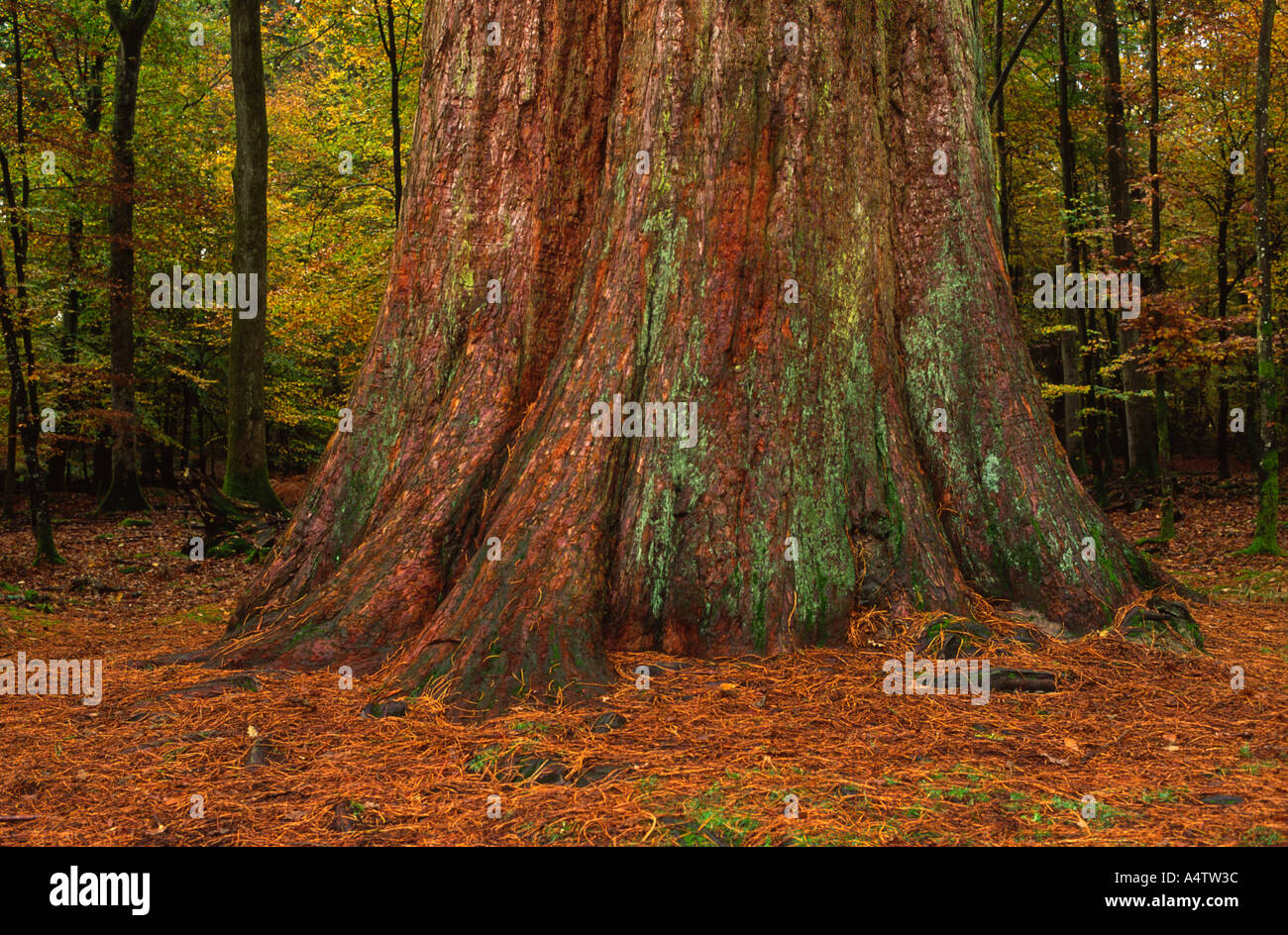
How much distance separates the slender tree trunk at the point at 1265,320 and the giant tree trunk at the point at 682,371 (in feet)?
16.7

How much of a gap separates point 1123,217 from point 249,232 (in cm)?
1303

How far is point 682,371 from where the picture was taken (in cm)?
466

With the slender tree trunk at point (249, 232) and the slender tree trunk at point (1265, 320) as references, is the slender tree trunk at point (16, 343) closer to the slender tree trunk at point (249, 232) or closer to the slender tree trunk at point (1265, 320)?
the slender tree trunk at point (249, 232)

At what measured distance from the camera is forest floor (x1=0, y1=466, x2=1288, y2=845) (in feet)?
9.28

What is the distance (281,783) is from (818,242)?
11.9ft

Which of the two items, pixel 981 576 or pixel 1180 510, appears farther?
pixel 1180 510

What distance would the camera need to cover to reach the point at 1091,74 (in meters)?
14.0

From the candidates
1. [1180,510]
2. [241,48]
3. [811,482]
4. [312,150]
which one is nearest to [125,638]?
[811,482]

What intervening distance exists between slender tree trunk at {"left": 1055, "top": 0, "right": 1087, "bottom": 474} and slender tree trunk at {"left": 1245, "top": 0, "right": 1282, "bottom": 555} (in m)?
3.85

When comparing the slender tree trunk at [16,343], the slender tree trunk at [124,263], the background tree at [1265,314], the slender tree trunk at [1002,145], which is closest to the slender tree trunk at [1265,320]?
the background tree at [1265,314]

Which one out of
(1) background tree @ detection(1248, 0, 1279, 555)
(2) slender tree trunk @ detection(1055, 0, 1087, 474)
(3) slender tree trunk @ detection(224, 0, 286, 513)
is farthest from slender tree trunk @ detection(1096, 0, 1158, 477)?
(3) slender tree trunk @ detection(224, 0, 286, 513)

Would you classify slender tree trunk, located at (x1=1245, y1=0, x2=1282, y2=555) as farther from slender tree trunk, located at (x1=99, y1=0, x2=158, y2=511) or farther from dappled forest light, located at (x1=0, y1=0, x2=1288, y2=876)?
slender tree trunk, located at (x1=99, y1=0, x2=158, y2=511)

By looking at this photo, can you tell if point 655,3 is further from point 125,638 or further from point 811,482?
point 125,638

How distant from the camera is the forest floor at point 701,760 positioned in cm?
283
